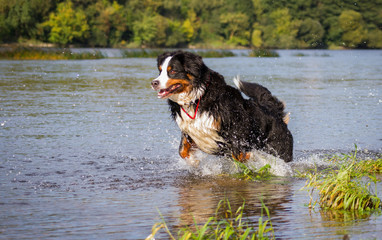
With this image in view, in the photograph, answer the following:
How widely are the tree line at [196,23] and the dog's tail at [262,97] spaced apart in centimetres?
4750

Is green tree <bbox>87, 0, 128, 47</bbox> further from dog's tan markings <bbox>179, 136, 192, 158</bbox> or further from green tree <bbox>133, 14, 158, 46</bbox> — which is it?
dog's tan markings <bbox>179, 136, 192, 158</bbox>

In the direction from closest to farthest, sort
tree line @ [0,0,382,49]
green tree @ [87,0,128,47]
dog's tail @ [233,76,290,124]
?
dog's tail @ [233,76,290,124], tree line @ [0,0,382,49], green tree @ [87,0,128,47]

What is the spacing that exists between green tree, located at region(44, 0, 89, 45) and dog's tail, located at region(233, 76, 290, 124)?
69.1 metres

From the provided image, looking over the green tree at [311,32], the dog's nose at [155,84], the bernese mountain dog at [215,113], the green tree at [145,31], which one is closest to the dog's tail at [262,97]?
the bernese mountain dog at [215,113]

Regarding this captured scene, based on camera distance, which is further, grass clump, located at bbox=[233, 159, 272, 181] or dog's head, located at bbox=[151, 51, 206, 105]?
grass clump, located at bbox=[233, 159, 272, 181]

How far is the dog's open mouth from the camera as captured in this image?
5977 millimetres

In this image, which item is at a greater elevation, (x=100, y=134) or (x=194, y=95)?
(x=194, y=95)

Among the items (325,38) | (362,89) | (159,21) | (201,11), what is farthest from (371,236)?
(201,11)

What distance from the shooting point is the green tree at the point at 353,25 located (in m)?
57.5

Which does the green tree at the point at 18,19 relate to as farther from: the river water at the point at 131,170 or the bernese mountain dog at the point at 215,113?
the bernese mountain dog at the point at 215,113

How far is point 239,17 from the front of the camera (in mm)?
82875

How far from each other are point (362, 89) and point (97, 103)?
9.23m

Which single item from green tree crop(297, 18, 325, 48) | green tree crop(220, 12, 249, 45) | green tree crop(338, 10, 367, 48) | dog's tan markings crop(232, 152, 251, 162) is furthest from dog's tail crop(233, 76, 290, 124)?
green tree crop(220, 12, 249, 45)

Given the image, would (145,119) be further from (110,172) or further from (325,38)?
(325,38)
